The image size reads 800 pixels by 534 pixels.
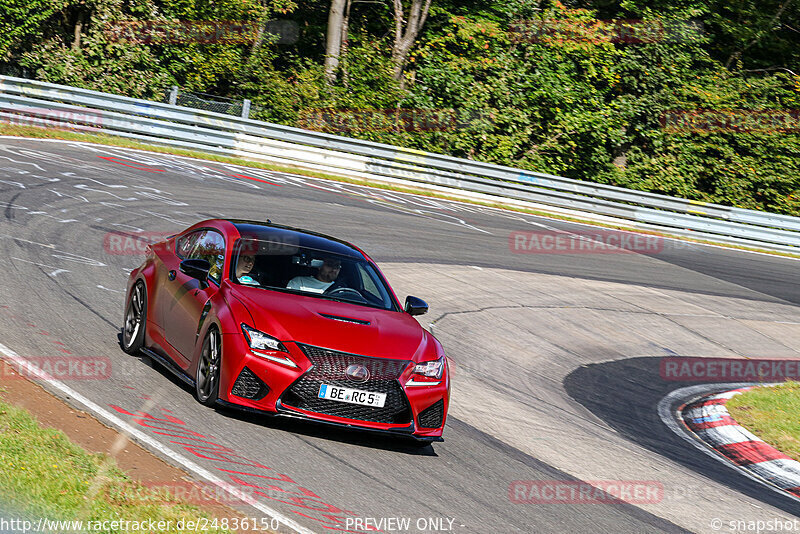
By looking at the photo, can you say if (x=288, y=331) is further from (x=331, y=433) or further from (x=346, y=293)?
(x=346, y=293)

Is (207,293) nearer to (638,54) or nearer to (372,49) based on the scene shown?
(372,49)

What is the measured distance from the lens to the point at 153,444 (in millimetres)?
6566

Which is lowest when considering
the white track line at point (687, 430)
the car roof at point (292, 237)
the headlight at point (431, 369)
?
the white track line at point (687, 430)

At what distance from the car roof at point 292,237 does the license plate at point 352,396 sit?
74.4 inches

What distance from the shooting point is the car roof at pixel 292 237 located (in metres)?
8.66

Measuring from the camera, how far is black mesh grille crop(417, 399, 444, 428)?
7520 millimetres

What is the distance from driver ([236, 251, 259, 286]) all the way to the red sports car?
1 centimetres

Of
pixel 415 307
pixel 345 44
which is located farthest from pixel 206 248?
pixel 345 44

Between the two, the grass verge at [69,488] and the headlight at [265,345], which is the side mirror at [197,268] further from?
the grass verge at [69,488]

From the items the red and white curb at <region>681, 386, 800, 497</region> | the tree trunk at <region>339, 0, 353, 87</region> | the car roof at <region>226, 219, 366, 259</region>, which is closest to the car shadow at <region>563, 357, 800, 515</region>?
the red and white curb at <region>681, 386, 800, 497</region>

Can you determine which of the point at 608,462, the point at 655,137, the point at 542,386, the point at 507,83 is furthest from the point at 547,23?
the point at 608,462

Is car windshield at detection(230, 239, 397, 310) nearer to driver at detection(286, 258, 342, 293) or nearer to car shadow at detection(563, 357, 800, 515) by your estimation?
driver at detection(286, 258, 342, 293)

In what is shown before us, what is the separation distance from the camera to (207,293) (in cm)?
805

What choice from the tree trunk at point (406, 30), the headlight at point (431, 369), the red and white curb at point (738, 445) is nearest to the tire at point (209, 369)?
the headlight at point (431, 369)
